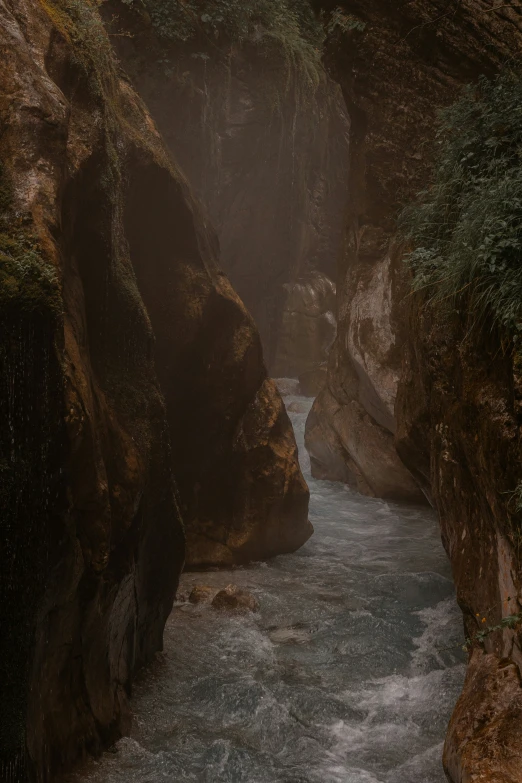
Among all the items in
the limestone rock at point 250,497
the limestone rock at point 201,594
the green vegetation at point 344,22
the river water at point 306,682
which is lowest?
the river water at point 306,682

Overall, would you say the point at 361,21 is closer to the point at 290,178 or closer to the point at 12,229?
the point at 12,229

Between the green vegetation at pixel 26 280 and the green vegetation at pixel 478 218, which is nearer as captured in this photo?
the green vegetation at pixel 26 280

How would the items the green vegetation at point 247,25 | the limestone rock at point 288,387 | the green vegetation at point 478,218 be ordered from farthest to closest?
the limestone rock at point 288,387
the green vegetation at point 247,25
the green vegetation at point 478,218

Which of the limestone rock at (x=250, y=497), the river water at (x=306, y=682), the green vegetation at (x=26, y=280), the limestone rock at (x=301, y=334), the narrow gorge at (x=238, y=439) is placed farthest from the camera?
the limestone rock at (x=301, y=334)

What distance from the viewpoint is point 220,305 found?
10805 mm

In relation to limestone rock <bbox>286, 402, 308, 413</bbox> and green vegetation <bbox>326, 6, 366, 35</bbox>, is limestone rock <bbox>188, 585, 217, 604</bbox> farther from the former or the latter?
limestone rock <bbox>286, 402, 308, 413</bbox>

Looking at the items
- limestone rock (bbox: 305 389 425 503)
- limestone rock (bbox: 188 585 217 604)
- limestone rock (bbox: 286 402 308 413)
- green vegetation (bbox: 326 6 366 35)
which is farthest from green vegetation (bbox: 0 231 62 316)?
limestone rock (bbox: 286 402 308 413)

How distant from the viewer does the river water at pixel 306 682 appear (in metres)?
5.82

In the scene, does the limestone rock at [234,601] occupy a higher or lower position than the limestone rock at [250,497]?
lower

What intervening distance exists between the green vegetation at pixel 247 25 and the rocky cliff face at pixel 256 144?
→ 2.8 inches

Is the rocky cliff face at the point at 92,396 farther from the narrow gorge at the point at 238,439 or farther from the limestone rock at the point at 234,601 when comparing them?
the limestone rock at the point at 234,601

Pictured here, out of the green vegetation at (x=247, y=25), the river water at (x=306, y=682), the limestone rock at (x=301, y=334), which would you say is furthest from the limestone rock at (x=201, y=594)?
the limestone rock at (x=301, y=334)

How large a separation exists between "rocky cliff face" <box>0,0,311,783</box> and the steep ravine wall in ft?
9.36

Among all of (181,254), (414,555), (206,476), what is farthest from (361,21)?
(414,555)
